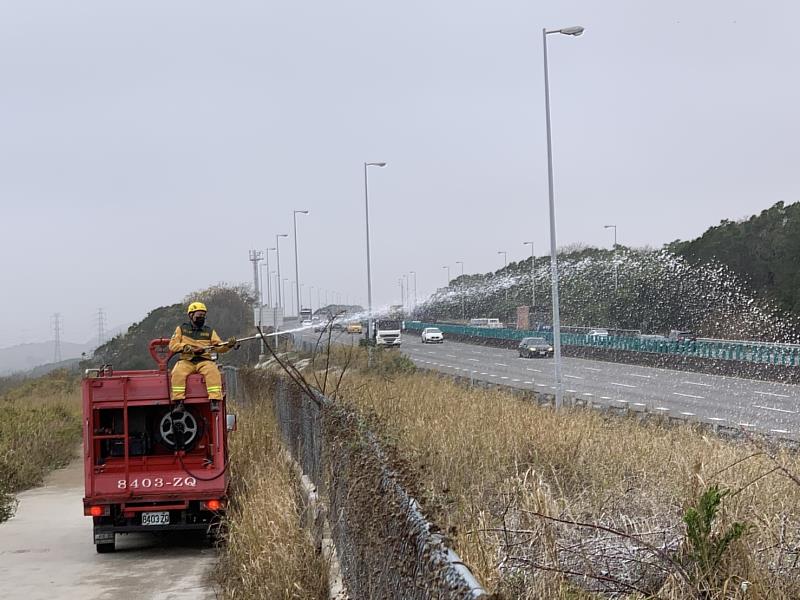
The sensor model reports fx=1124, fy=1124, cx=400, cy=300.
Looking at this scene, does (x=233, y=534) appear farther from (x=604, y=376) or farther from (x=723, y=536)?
(x=604, y=376)

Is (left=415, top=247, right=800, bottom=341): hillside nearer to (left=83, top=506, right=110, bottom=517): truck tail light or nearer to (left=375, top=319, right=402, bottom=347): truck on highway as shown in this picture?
(left=375, top=319, right=402, bottom=347): truck on highway

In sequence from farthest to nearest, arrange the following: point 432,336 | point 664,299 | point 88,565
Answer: point 432,336
point 664,299
point 88,565

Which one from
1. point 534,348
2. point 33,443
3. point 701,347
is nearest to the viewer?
point 33,443

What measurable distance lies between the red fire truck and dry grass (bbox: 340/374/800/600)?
7.45 feet

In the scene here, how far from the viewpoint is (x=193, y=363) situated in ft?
47.8

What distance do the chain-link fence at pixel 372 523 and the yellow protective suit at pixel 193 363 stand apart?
1.76 m

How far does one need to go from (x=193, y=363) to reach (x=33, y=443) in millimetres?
14807

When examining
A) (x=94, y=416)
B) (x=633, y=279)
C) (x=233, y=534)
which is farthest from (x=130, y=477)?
(x=633, y=279)

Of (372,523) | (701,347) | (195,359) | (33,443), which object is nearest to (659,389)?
(701,347)

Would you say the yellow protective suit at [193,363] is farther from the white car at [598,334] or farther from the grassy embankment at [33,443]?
the white car at [598,334]

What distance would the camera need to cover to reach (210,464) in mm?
14555

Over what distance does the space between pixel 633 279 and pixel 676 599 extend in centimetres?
4888

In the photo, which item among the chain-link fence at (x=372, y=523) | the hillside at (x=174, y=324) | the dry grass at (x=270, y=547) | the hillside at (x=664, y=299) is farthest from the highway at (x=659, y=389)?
the hillside at (x=174, y=324)

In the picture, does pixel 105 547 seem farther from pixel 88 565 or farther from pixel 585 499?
pixel 585 499
